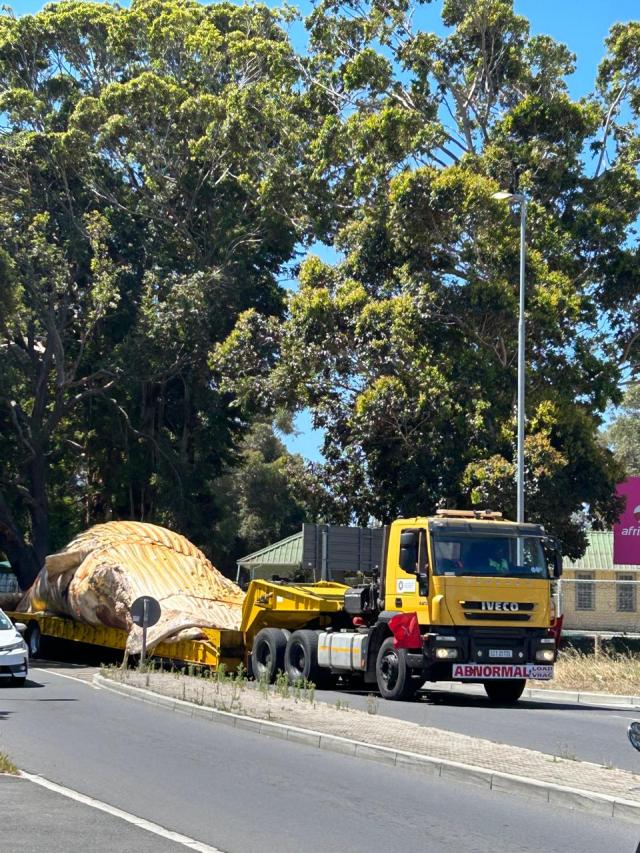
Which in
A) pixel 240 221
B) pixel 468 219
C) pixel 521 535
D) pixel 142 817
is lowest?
pixel 142 817

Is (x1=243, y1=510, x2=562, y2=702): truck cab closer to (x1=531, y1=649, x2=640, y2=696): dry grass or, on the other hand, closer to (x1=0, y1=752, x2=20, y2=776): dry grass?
(x1=531, y1=649, x2=640, y2=696): dry grass

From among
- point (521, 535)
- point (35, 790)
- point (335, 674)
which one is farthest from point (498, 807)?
point (335, 674)

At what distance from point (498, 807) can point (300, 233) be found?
32309mm

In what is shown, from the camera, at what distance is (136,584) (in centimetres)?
2648

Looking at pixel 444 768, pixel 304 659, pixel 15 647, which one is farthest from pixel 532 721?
pixel 15 647

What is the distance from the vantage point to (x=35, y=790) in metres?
10.0

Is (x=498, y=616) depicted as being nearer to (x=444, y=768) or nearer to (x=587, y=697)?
(x=587, y=697)

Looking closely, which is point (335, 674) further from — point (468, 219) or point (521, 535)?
point (468, 219)

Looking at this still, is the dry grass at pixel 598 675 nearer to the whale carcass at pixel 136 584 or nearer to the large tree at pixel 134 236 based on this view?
the whale carcass at pixel 136 584

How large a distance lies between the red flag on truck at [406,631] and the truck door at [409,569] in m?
0.12

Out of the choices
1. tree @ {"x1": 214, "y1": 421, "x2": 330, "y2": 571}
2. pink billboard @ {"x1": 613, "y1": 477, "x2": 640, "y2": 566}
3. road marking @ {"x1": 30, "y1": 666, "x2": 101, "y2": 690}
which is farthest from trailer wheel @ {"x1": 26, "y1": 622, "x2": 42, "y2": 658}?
tree @ {"x1": 214, "y1": 421, "x2": 330, "y2": 571}

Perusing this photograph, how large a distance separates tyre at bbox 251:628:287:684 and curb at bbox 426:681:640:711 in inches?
113

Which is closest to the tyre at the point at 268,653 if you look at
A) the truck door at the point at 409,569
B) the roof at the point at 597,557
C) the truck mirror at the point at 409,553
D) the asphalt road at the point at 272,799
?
the truck door at the point at 409,569

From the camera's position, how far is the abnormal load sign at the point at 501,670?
19.4m
